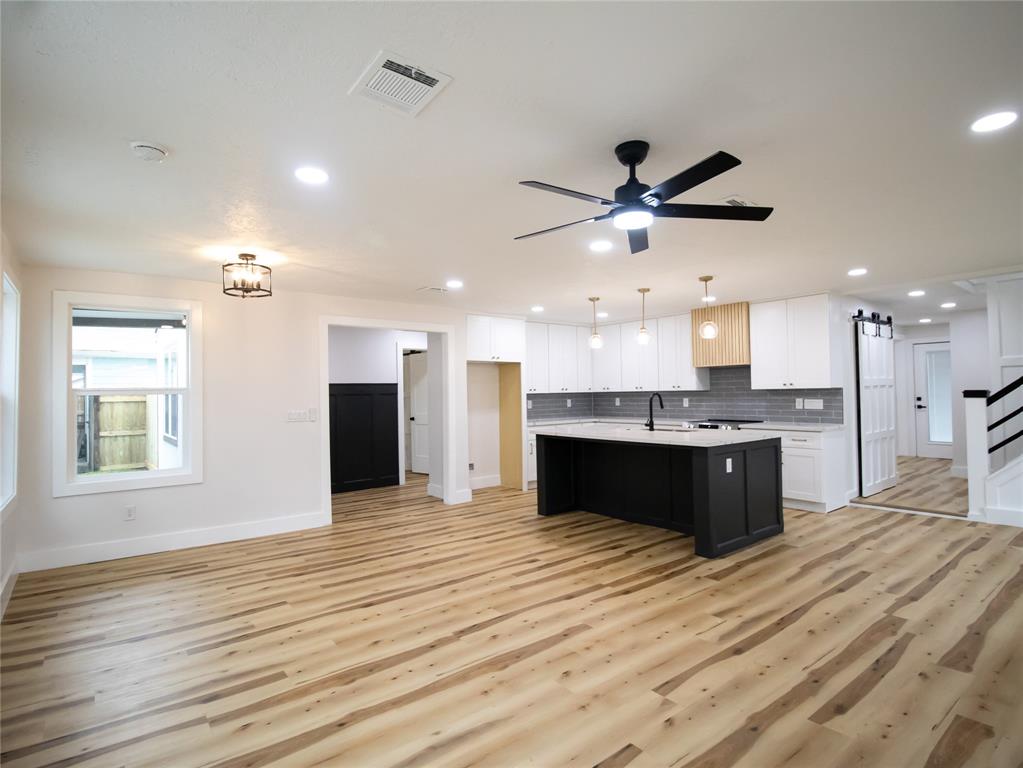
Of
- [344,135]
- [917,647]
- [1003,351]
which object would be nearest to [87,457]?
[344,135]

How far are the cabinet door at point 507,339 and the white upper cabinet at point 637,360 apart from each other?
1659 mm

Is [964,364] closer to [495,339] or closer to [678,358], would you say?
[678,358]

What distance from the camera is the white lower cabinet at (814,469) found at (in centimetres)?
573

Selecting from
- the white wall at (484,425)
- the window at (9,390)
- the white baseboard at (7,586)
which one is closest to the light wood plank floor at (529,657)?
the white baseboard at (7,586)

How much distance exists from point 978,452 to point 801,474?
61.1 inches

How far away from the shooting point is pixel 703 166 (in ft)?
6.76

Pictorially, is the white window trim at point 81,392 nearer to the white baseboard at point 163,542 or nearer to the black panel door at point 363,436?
the white baseboard at point 163,542

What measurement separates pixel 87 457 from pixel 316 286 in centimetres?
247

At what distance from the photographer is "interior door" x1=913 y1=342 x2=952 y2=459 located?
30.5 ft

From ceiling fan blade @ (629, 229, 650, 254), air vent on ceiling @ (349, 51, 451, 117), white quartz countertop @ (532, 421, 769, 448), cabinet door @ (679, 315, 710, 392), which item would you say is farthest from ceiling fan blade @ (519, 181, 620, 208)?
cabinet door @ (679, 315, 710, 392)

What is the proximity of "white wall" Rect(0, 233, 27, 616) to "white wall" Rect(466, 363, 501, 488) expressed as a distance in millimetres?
4754

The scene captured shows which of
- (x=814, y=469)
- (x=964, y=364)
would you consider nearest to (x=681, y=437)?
(x=814, y=469)

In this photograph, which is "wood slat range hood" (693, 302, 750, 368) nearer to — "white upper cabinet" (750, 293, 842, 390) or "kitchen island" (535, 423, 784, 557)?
"white upper cabinet" (750, 293, 842, 390)

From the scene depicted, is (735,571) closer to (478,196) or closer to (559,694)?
(559,694)
